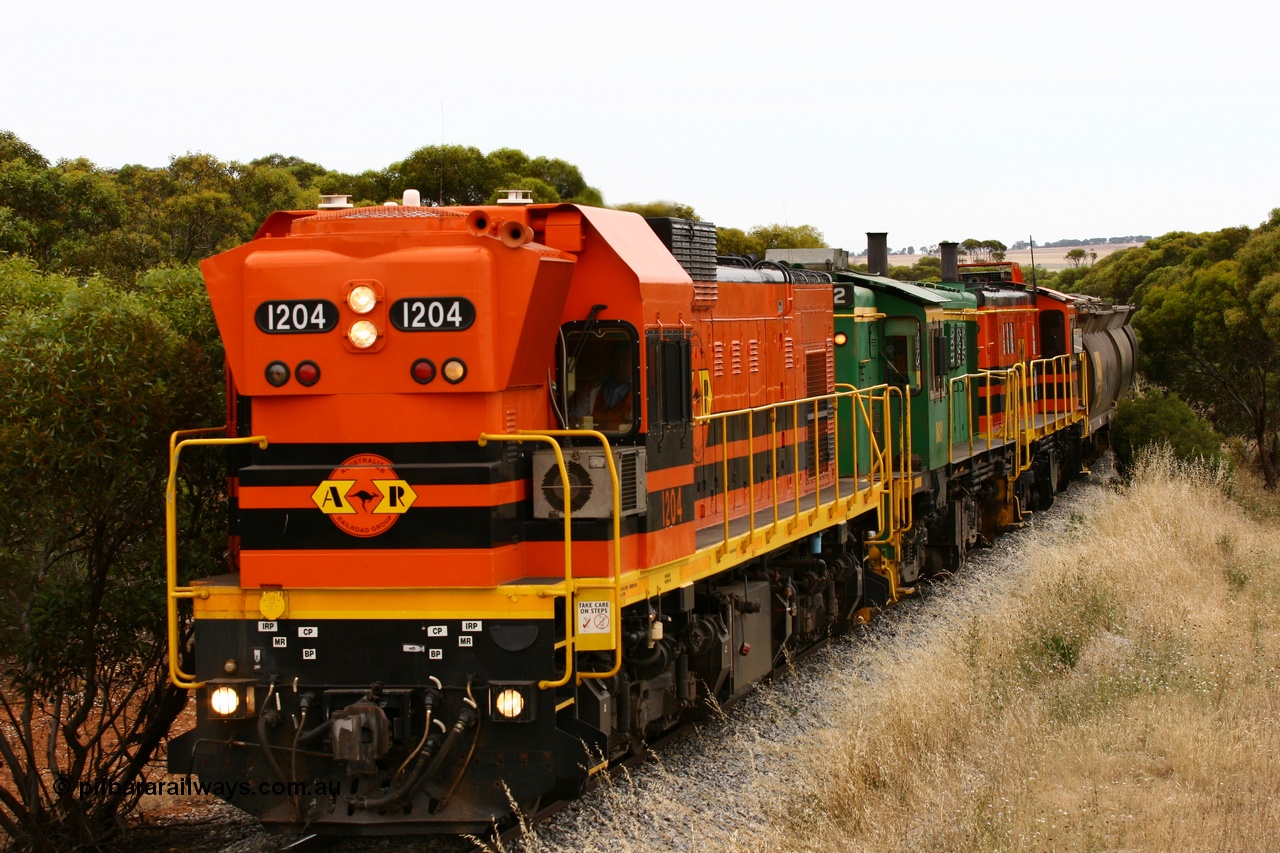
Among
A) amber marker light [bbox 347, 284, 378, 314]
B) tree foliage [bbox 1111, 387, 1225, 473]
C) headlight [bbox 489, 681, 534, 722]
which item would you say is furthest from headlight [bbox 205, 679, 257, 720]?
tree foliage [bbox 1111, 387, 1225, 473]

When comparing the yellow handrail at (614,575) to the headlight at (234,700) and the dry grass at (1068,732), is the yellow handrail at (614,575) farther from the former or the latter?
the headlight at (234,700)

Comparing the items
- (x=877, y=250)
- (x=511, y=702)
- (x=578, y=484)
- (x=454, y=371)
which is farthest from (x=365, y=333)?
(x=877, y=250)

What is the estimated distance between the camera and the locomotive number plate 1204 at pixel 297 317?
705 centimetres

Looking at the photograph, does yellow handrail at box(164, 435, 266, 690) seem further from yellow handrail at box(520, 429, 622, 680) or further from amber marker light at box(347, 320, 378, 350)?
yellow handrail at box(520, 429, 622, 680)

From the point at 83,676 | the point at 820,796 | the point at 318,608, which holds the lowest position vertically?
the point at 820,796

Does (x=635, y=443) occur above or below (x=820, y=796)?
above

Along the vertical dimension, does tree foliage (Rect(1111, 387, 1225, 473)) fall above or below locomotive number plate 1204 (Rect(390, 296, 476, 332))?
below

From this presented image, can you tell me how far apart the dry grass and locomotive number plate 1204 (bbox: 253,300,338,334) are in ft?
11.4

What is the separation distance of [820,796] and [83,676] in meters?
4.76

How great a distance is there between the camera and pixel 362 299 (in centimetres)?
700

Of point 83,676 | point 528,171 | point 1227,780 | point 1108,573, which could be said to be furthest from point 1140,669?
point 528,171

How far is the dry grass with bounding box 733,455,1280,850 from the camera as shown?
275 inches

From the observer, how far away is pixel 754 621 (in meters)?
10.3

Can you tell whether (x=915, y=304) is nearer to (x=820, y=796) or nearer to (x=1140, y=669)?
(x=1140, y=669)
